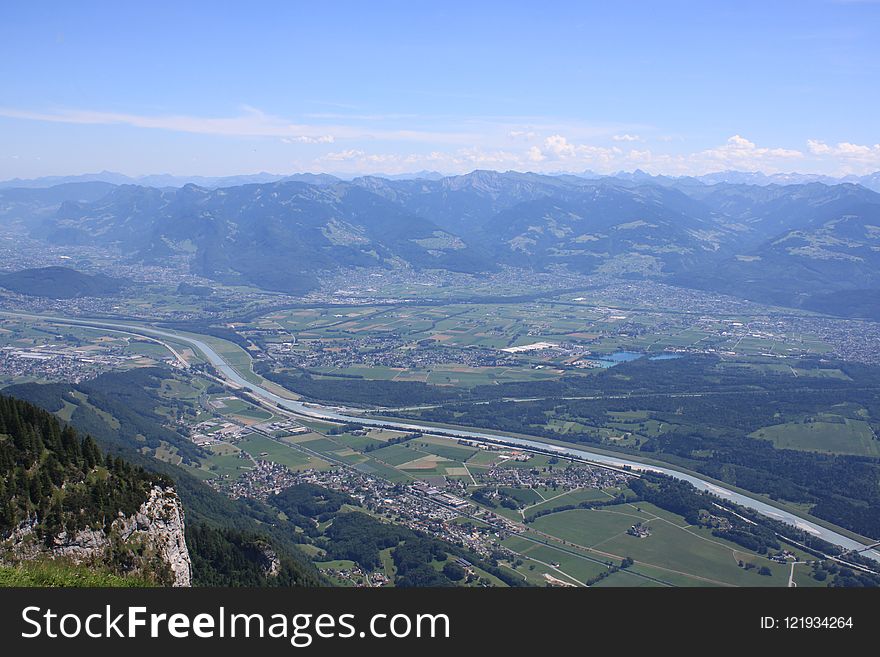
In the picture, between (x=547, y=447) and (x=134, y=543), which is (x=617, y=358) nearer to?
(x=547, y=447)

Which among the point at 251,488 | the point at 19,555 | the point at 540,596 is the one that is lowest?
the point at 251,488

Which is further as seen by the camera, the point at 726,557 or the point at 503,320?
the point at 503,320

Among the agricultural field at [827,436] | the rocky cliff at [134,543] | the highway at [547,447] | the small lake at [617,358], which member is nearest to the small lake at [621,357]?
the small lake at [617,358]

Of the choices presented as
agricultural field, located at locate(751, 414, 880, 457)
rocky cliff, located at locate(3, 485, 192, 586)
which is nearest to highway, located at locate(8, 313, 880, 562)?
agricultural field, located at locate(751, 414, 880, 457)

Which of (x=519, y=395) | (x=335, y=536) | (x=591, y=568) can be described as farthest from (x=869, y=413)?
(x=335, y=536)

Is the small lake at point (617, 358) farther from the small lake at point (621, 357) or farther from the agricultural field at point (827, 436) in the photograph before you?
the agricultural field at point (827, 436)

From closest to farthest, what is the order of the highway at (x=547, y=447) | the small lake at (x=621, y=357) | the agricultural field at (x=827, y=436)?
1. the highway at (x=547, y=447)
2. the agricultural field at (x=827, y=436)
3. the small lake at (x=621, y=357)

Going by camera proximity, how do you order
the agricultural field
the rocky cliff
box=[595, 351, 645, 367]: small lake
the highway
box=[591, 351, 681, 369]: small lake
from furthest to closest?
box=[591, 351, 681, 369]: small lake, box=[595, 351, 645, 367]: small lake, the agricultural field, the highway, the rocky cliff

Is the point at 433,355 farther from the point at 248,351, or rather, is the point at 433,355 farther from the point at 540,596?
the point at 540,596

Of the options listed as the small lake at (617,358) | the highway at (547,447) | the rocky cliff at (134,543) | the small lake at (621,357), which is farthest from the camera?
the small lake at (621,357)

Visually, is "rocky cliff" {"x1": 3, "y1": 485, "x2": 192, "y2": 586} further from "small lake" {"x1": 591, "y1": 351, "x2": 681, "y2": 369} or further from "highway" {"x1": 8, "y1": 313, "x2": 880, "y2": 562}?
"small lake" {"x1": 591, "y1": 351, "x2": 681, "y2": 369}

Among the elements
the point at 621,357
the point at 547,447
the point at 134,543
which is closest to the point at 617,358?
the point at 621,357
